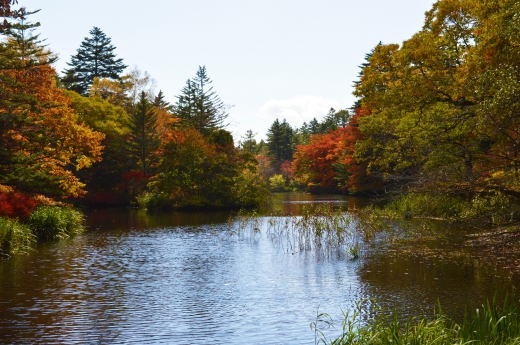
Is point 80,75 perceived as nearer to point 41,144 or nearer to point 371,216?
point 41,144

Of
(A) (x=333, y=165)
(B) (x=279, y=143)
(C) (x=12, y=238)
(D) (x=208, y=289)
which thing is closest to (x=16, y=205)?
(C) (x=12, y=238)

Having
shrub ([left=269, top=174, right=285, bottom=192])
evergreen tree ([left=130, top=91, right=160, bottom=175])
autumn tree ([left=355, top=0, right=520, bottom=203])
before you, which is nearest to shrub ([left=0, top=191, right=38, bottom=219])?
autumn tree ([left=355, top=0, right=520, bottom=203])

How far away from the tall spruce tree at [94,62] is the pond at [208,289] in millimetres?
43747

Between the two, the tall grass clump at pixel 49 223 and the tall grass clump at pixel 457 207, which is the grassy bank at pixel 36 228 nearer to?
the tall grass clump at pixel 49 223

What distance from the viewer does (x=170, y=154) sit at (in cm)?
3759

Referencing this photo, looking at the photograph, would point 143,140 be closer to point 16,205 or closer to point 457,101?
point 16,205

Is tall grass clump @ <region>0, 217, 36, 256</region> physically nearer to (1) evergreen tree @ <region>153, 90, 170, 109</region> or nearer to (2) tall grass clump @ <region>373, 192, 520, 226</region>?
(2) tall grass clump @ <region>373, 192, 520, 226</region>

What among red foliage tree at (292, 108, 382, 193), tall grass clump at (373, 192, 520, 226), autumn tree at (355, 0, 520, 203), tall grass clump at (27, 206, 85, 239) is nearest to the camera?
tall grass clump at (373, 192, 520, 226)

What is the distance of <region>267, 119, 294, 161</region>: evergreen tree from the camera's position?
84000mm

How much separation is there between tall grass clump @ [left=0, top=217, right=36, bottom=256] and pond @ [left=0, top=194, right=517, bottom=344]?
592 mm

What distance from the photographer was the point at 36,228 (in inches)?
763

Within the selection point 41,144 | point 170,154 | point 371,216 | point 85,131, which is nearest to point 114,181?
point 170,154

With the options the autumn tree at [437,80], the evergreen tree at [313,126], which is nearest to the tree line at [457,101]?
the autumn tree at [437,80]

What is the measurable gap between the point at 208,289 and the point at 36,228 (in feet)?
33.9
